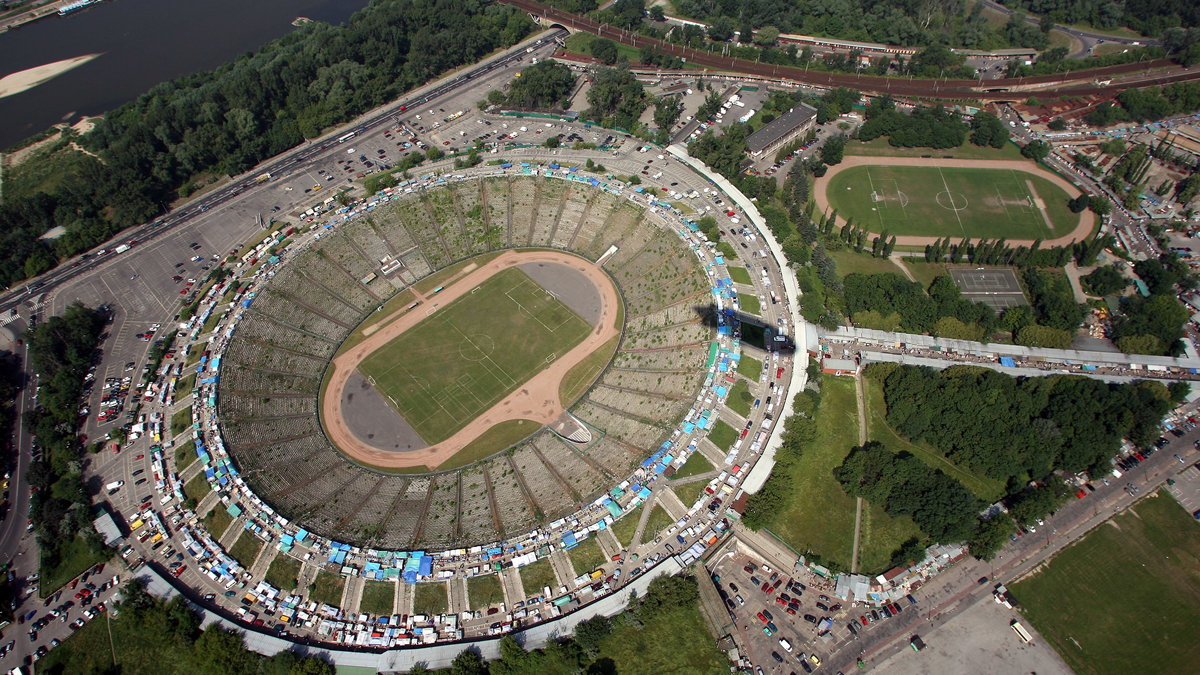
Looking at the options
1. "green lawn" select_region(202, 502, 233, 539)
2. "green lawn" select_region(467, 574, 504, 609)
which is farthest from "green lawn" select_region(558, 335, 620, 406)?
"green lawn" select_region(202, 502, 233, 539)

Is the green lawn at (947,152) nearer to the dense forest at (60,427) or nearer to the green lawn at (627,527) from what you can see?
the green lawn at (627,527)

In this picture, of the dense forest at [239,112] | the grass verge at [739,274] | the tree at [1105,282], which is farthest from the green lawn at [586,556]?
the dense forest at [239,112]

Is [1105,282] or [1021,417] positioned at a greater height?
[1105,282]

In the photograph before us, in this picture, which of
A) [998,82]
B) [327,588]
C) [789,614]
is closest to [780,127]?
[998,82]

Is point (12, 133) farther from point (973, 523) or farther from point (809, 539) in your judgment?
point (973, 523)

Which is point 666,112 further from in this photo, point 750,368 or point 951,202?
point 750,368

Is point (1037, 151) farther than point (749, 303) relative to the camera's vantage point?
Yes

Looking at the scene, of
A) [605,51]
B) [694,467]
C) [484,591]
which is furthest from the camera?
[605,51]
